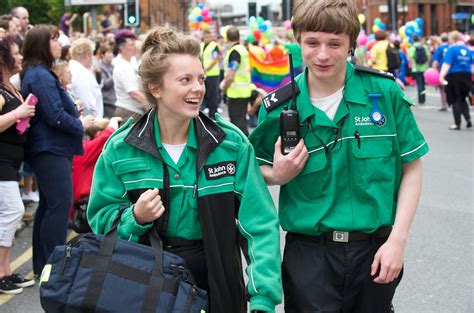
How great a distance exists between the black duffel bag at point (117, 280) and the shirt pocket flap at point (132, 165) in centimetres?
31

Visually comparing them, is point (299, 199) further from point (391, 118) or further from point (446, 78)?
point (446, 78)

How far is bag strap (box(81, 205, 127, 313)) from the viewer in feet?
10.1

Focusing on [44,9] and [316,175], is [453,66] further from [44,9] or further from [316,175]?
[44,9]

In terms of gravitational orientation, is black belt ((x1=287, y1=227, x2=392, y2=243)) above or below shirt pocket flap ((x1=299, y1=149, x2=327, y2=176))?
below

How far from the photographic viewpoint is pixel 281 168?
11.0 ft

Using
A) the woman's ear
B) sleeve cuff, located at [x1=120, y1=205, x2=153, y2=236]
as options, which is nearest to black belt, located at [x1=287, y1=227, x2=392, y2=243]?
sleeve cuff, located at [x1=120, y1=205, x2=153, y2=236]

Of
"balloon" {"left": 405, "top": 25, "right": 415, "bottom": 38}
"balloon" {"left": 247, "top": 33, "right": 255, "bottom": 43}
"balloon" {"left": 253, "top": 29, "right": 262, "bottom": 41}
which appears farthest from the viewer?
"balloon" {"left": 405, "top": 25, "right": 415, "bottom": 38}

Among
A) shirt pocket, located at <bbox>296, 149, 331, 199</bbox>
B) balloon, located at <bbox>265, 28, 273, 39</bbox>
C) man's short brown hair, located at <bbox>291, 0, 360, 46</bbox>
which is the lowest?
shirt pocket, located at <bbox>296, 149, 331, 199</bbox>

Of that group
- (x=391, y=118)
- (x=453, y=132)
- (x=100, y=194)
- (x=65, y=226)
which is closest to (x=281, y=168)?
(x=391, y=118)

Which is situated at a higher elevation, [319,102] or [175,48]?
[175,48]

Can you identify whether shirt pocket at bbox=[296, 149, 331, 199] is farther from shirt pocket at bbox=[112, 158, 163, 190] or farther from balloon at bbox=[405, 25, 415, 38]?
balloon at bbox=[405, 25, 415, 38]

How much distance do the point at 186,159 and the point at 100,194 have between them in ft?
1.21

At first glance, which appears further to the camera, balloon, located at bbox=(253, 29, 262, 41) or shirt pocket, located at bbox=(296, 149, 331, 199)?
balloon, located at bbox=(253, 29, 262, 41)

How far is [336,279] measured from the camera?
11.4 ft
